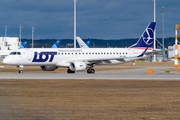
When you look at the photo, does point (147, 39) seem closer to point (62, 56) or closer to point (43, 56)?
point (62, 56)

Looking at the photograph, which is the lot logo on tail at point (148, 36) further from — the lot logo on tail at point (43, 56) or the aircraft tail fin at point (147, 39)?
the lot logo on tail at point (43, 56)

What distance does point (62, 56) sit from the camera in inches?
1964

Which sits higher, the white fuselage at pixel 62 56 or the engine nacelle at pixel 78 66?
the white fuselage at pixel 62 56

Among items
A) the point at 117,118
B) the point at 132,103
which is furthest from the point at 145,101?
the point at 117,118

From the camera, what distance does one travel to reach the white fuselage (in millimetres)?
47719

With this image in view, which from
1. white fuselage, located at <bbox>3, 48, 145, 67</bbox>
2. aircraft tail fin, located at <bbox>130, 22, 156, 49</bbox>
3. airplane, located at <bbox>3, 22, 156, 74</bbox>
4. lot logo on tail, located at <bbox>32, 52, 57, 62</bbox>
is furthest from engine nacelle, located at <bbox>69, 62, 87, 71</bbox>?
aircraft tail fin, located at <bbox>130, 22, 156, 49</bbox>

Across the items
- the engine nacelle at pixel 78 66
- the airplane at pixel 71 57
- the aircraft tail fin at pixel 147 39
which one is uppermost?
the aircraft tail fin at pixel 147 39

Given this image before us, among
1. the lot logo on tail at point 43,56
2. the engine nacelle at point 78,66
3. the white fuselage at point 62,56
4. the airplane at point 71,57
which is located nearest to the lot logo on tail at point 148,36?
the airplane at point 71,57

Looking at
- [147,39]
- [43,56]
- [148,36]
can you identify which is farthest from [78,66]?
[148,36]

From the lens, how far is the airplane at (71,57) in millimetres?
47688

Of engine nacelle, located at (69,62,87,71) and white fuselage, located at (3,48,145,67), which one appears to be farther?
white fuselage, located at (3,48,145,67)

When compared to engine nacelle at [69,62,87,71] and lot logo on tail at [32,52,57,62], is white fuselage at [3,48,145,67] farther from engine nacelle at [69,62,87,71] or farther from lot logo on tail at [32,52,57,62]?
engine nacelle at [69,62,87,71]

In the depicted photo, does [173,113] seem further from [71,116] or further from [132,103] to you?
[71,116]

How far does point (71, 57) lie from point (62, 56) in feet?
5.27
